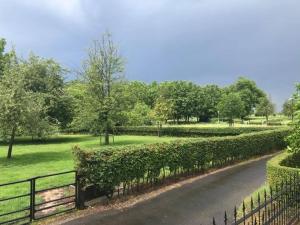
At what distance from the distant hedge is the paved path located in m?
0.92

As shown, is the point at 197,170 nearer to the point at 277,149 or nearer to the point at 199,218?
the point at 199,218

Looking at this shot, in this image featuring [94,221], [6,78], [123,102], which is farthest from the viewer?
[123,102]

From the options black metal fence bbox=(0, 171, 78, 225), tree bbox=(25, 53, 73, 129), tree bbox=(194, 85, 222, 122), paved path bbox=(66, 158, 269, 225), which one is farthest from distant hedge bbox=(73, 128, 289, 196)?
tree bbox=(194, 85, 222, 122)

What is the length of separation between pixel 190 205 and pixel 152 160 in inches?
95.9

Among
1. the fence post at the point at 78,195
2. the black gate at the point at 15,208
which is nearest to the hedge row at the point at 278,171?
the fence post at the point at 78,195

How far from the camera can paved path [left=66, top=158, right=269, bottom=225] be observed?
798 cm

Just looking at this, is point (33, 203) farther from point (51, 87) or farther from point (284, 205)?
point (51, 87)

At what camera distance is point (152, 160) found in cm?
1126

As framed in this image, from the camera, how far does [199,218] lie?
8.16 meters

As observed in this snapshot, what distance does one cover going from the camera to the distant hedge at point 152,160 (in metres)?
9.16

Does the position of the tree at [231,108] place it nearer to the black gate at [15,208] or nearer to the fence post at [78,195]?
the black gate at [15,208]

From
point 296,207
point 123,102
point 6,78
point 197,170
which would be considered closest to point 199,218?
point 296,207

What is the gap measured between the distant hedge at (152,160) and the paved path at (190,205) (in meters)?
0.92

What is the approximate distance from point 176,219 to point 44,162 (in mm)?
11887
